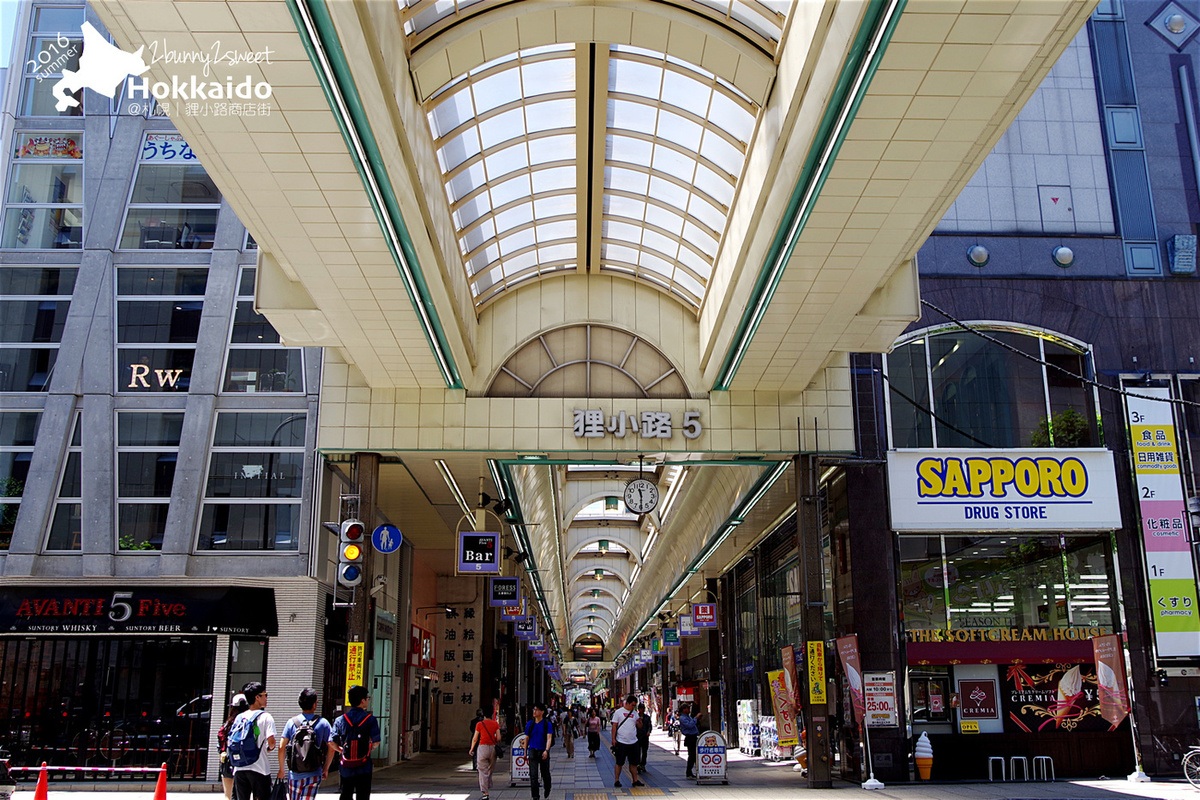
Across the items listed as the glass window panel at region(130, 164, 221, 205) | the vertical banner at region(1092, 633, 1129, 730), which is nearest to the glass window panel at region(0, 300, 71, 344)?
the glass window panel at region(130, 164, 221, 205)

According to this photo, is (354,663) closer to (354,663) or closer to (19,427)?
(354,663)

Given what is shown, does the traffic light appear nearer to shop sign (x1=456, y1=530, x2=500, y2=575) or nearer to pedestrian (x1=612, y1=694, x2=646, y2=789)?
shop sign (x1=456, y1=530, x2=500, y2=575)

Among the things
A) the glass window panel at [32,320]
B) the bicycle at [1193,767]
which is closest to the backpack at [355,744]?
the glass window panel at [32,320]

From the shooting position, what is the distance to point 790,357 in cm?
1455

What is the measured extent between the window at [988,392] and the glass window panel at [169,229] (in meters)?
13.1

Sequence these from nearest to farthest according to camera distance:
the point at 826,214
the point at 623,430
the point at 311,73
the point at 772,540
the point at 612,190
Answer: the point at 311,73, the point at 826,214, the point at 612,190, the point at 623,430, the point at 772,540

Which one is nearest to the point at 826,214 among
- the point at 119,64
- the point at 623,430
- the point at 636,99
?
the point at 636,99

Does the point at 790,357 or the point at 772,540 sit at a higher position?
the point at 790,357

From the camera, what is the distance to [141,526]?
16375 mm

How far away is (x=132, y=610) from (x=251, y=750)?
921cm

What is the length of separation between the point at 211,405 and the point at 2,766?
30.0 ft

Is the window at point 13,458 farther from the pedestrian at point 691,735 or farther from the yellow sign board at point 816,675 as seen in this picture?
the yellow sign board at point 816,675

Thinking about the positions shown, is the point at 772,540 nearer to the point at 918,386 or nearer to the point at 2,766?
the point at 918,386

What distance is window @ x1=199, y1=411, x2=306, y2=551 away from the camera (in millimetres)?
16453
